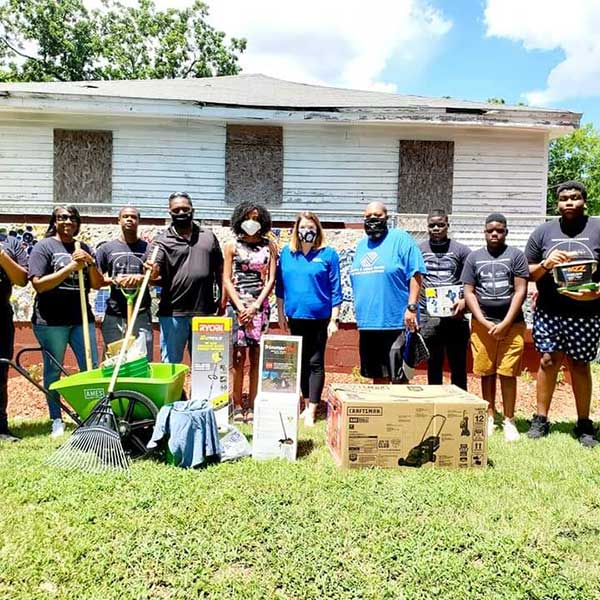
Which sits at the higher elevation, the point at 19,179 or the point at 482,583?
the point at 19,179

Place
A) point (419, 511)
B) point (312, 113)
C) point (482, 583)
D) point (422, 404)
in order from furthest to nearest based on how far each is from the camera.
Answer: point (312, 113) → point (422, 404) → point (419, 511) → point (482, 583)

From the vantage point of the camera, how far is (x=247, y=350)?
516 cm

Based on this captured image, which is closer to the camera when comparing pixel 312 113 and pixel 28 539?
pixel 28 539

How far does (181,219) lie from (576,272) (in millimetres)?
3516

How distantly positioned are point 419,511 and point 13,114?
10.2m

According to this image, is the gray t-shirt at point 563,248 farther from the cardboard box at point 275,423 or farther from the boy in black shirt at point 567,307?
the cardboard box at point 275,423

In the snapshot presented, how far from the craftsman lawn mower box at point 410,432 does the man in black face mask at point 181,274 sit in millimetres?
1738

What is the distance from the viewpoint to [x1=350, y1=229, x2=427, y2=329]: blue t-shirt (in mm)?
4746

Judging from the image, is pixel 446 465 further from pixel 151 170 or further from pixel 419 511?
pixel 151 170

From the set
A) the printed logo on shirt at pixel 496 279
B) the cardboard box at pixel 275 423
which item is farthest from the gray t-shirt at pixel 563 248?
the cardboard box at pixel 275 423

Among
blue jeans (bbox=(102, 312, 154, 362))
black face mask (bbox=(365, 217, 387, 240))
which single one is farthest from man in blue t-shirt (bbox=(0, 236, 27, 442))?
black face mask (bbox=(365, 217, 387, 240))

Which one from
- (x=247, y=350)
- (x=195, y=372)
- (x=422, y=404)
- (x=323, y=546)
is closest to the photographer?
(x=323, y=546)

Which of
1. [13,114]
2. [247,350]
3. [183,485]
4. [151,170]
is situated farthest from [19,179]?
[183,485]

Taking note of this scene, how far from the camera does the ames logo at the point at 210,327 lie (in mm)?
4734
